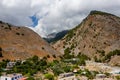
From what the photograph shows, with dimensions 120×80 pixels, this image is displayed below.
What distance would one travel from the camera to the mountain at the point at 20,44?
14325 centimetres

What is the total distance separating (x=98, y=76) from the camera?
11062 centimetres

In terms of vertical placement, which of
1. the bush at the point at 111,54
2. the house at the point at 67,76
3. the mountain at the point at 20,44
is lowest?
the house at the point at 67,76

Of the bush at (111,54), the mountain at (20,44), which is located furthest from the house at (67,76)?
the bush at (111,54)

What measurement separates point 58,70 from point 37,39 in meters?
59.7

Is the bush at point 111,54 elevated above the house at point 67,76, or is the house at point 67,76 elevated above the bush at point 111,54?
the bush at point 111,54

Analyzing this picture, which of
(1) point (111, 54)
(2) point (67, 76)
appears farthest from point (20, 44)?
(1) point (111, 54)

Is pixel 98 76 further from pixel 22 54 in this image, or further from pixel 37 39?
pixel 37 39

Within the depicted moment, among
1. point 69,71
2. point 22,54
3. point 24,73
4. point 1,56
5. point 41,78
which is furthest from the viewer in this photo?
point 22,54

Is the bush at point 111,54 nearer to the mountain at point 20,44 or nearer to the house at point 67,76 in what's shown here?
the mountain at point 20,44

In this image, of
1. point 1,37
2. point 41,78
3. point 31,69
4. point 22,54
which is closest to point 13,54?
point 22,54

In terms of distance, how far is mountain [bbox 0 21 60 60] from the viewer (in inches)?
5640

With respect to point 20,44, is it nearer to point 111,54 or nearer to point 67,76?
point 67,76

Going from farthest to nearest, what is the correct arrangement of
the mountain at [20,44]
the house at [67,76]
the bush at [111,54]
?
the bush at [111,54] → the mountain at [20,44] → the house at [67,76]

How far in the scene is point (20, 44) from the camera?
511 feet
